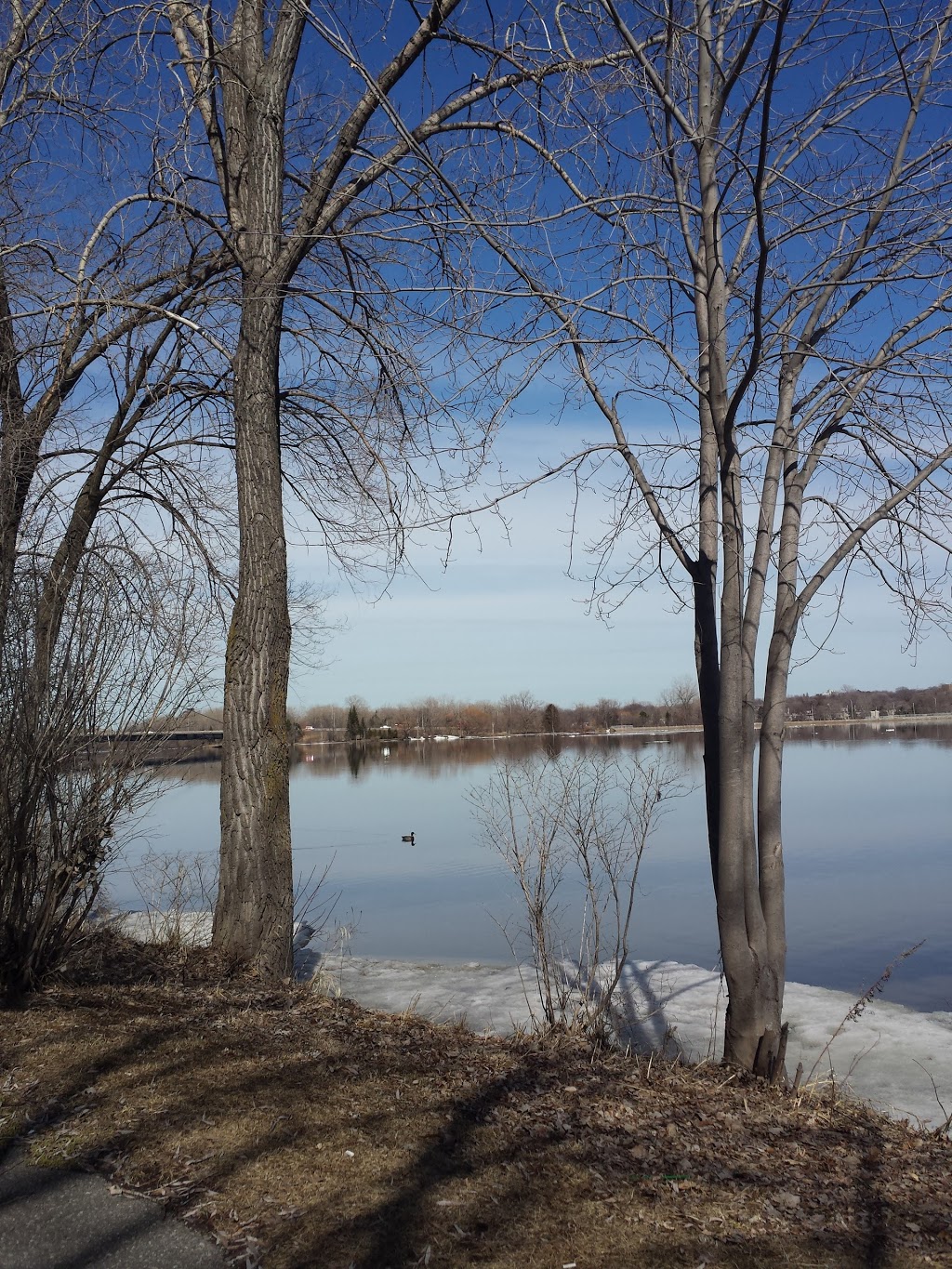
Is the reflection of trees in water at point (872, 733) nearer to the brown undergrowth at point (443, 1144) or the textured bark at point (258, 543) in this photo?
the textured bark at point (258, 543)

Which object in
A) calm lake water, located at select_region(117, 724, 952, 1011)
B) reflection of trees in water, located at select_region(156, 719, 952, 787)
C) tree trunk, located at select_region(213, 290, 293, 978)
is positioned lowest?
calm lake water, located at select_region(117, 724, 952, 1011)

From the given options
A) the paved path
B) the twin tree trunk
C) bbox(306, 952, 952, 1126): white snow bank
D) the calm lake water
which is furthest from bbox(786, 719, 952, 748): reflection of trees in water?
the paved path

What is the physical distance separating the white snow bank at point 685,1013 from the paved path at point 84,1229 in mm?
3686

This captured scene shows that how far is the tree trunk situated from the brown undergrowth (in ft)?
3.79

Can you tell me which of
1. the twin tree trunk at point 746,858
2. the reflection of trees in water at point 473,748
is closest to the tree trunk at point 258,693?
the twin tree trunk at point 746,858

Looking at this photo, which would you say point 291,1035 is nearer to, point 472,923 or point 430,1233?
point 430,1233

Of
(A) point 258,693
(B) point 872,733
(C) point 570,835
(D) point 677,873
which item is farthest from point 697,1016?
(B) point 872,733

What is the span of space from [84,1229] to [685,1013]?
6904 mm

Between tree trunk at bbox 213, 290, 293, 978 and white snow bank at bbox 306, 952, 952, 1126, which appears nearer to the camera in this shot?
tree trunk at bbox 213, 290, 293, 978

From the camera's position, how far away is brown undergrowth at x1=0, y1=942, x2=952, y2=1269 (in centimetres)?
340

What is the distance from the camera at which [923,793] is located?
31.8 metres

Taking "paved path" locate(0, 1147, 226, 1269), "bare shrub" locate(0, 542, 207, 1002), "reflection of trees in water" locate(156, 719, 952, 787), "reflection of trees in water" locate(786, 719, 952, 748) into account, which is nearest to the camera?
"paved path" locate(0, 1147, 226, 1269)

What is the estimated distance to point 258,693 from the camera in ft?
24.7

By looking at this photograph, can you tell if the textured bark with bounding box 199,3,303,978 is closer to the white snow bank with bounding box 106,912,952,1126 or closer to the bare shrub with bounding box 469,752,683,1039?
the white snow bank with bounding box 106,912,952,1126
